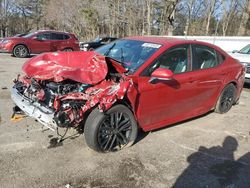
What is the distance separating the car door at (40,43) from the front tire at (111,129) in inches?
532

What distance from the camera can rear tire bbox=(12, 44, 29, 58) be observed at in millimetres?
16112

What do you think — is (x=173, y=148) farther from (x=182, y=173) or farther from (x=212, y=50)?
(x=212, y=50)

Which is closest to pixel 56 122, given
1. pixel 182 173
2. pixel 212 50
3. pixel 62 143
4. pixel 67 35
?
pixel 62 143


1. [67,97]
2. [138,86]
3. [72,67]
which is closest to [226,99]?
[138,86]

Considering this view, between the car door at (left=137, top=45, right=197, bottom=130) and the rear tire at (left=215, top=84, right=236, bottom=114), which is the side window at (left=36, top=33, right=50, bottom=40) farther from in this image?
the car door at (left=137, top=45, right=197, bottom=130)

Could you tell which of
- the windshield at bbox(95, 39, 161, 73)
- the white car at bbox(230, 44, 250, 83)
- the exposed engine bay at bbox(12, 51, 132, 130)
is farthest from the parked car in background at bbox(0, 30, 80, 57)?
the exposed engine bay at bbox(12, 51, 132, 130)

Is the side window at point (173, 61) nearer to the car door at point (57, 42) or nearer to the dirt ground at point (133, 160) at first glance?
the dirt ground at point (133, 160)

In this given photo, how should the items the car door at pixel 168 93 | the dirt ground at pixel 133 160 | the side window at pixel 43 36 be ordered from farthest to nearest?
1. the side window at pixel 43 36
2. the car door at pixel 168 93
3. the dirt ground at pixel 133 160

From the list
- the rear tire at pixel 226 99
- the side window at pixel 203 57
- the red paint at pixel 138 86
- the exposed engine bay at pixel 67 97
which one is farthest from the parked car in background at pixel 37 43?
the side window at pixel 203 57

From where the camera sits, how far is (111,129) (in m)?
4.22

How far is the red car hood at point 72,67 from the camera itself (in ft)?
13.9

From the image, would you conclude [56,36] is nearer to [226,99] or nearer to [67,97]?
[226,99]

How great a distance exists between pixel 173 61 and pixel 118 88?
1316 millimetres

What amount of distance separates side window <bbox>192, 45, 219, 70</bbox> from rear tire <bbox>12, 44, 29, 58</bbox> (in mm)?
12785
